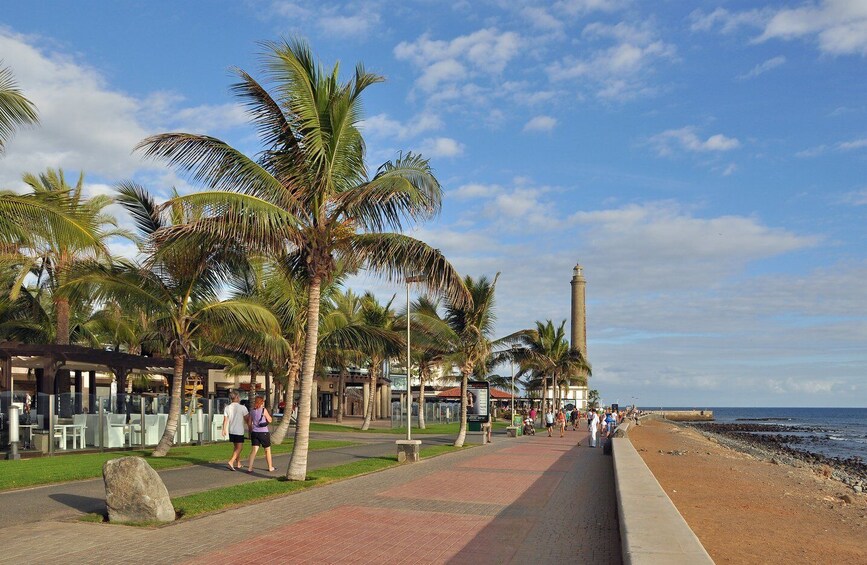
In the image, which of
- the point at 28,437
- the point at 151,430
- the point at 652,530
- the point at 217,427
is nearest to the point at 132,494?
the point at 652,530

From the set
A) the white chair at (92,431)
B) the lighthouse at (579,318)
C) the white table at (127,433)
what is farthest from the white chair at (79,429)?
the lighthouse at (579,318)

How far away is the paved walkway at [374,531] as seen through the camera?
831 cm

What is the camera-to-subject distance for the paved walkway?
831 cm

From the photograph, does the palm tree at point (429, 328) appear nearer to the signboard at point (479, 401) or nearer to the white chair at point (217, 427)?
the signboard at point (479, 401)

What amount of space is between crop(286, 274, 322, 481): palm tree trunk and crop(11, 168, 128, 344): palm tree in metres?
3.68

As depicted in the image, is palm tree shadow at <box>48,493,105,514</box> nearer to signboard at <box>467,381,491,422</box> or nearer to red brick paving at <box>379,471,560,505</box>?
red brick paving at <box>379,471,560,505</box>

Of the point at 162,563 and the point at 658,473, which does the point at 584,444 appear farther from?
the point at 162,563

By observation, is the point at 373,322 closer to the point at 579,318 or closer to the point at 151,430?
the point at 151,430

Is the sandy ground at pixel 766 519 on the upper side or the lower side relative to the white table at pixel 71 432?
lower

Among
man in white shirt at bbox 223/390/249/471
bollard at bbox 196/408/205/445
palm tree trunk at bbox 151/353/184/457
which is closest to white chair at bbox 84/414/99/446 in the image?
palm tree trunk at bbox 151/353/184/457

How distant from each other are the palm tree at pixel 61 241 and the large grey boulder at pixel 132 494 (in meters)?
3.80

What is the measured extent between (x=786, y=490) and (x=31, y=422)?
60.2ft

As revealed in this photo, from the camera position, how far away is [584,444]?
1246 inches

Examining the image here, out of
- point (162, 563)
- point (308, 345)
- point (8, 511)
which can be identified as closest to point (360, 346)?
point (308, 345)
